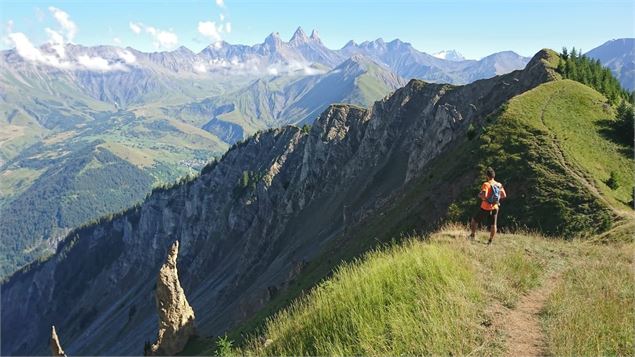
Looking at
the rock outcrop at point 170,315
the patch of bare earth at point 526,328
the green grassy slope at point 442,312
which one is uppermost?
the green grassy slope at point 442,312

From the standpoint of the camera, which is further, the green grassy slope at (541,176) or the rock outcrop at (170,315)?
the rock outcrop at (170,315)

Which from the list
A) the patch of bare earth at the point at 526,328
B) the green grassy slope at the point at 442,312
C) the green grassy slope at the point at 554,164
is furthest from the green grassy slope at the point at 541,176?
the patch of bare earth at the point at 526,328

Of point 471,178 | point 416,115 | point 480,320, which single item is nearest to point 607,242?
point 471,178

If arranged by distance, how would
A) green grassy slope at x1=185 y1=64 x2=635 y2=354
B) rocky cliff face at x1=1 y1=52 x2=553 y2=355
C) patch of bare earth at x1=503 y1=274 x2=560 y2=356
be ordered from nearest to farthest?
patch of bare earth at x1=503 y1=274 x2=560 y2=356 < green grassy slope at x1=185 y1=64 x2=635 y2=354 < rocky cliff face at x1=1 y1=52 x2=553 y2=355

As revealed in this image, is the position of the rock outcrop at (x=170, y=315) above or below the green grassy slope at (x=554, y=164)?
below

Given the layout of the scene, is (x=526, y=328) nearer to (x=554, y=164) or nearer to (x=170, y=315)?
(x=554, y=164)

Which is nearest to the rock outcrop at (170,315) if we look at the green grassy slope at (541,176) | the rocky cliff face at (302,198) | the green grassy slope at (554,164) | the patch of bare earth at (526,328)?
the green grassy slope at (541,176)

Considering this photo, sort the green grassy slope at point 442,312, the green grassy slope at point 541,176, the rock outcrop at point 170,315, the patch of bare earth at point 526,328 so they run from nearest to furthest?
the green grassy slope at point 442,312, the patch of bare earth at point 526,328, the green grassy slope at point 541,176, the rock outcrop at point 170,315

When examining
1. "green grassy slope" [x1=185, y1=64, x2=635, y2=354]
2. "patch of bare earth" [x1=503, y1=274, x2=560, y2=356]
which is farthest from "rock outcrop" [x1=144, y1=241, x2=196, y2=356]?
"patch of bare earth" [x1=503, y1=274, x2=560, y2=356]

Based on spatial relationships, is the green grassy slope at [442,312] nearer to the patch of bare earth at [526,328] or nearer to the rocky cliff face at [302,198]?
the patch of bare earth at [526,328]

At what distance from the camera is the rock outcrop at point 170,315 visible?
46.1m

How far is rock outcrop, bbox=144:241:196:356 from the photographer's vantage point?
46125 millimetres

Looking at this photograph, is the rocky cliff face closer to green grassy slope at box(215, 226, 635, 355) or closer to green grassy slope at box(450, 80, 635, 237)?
green grassy slope at box(450, 80, 635, 237)

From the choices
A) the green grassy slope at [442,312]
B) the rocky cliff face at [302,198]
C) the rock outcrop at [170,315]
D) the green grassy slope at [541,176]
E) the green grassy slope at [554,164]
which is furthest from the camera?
the rocky cliff face at [302,198]
